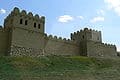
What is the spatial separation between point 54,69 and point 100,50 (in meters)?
33.7

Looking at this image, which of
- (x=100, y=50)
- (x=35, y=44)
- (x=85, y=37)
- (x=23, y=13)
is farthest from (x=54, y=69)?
(x=100, y=50)

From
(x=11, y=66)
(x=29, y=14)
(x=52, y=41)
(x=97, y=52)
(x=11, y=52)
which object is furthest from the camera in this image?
(x=97, y=52)

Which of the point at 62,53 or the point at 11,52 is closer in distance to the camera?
the point at 11,52

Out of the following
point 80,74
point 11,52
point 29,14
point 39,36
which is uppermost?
point 29,14

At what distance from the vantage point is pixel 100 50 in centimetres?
6994

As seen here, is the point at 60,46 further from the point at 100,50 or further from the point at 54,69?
the point at 54,69

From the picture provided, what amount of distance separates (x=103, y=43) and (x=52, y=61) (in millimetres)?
30204

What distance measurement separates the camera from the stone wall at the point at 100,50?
6756 cm

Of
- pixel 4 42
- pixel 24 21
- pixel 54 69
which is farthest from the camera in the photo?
pixel 24 21

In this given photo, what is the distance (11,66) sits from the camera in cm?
3744

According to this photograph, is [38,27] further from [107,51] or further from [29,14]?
[107,51]

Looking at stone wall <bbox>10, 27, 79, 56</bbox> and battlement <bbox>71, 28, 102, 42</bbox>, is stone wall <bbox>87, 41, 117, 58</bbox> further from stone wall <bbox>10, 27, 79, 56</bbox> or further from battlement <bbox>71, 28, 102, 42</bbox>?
stone wall <bbox>10, 27, 79, 56</bbox>

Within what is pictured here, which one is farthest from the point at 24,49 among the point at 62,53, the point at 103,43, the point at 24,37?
the point at 103,43

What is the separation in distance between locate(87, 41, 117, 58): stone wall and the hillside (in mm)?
16357
